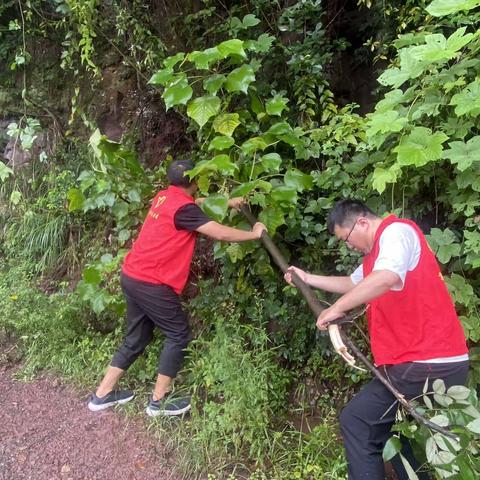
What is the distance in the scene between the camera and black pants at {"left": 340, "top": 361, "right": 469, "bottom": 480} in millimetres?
2410

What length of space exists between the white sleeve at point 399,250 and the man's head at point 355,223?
0.16m

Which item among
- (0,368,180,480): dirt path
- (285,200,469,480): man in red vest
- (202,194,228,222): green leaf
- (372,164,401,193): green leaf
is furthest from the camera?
(202,194,228,222): green leaf

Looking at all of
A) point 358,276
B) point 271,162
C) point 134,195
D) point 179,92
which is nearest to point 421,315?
point 358,276

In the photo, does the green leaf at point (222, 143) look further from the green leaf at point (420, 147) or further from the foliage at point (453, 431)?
the foliage at point (453, 431)

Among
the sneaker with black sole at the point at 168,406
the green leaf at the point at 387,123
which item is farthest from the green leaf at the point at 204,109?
the sneaker with black sole at the point at 168,406

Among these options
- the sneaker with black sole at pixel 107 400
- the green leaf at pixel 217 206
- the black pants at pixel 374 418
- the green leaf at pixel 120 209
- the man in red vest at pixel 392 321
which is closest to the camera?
the man in red vest at pixel 392 321

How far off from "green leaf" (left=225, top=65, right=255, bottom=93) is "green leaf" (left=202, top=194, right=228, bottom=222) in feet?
2.38

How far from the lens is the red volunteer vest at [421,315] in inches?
92.1

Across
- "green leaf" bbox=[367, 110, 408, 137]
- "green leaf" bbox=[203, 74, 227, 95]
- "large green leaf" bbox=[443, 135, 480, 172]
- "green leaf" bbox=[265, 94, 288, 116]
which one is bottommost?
"large green leaf" bbox=[443, 135, 480, 172]

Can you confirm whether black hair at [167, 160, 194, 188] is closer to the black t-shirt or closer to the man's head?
the black t-shirt

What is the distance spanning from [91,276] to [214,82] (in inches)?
71.5

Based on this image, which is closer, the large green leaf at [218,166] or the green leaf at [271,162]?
the large green leaf at [218,166]

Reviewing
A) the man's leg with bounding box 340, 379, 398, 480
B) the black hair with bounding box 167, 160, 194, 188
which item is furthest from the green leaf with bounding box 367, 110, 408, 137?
the man's leg with bounding box 340, 379, 398, 480

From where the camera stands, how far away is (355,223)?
8.11ft
